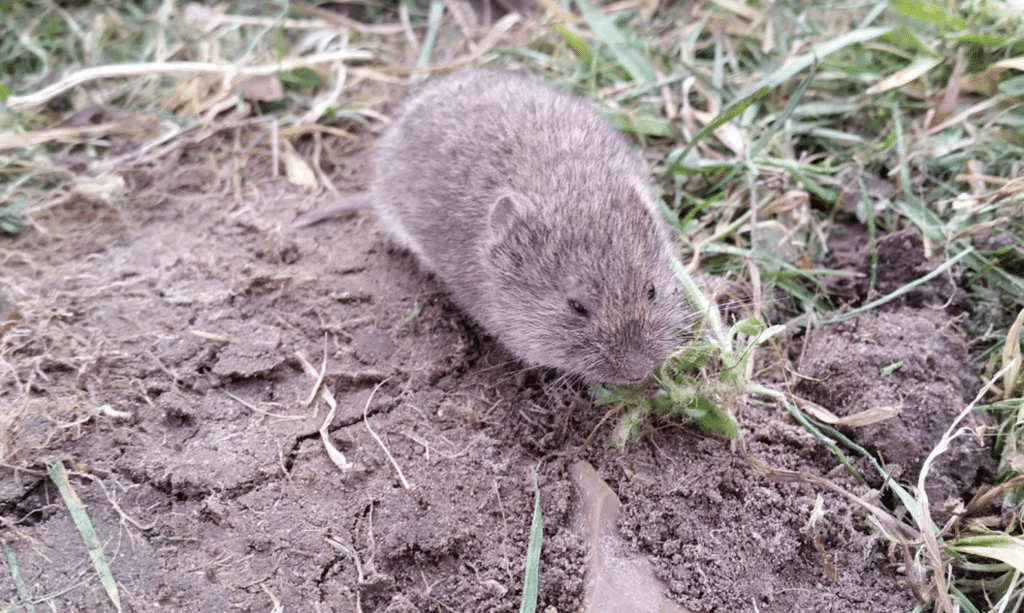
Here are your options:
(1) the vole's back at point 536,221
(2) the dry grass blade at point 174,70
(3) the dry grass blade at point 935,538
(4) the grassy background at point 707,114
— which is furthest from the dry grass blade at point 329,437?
(2) the dry grass blade at point 174,70

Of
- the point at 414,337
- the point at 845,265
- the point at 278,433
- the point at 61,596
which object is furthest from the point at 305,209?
the point at 845,265

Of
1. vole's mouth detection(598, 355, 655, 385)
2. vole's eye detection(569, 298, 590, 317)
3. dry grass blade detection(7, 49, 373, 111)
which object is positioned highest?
dry grass blade detection(7, 49, 373, 111)

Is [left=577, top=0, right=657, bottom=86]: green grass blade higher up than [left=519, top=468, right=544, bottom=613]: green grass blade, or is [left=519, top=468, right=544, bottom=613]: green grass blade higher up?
[left=577, top=0, right=657, bottom=86]: green grass blade

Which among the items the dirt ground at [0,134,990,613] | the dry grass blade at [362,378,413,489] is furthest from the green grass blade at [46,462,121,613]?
the dry grass blade at [362,378,413,489]

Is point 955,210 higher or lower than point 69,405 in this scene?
higher

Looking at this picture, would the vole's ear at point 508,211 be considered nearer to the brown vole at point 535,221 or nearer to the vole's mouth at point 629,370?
the brown vole at point 535,221

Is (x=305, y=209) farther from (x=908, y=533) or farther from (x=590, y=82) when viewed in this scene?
(x=908, y=533)

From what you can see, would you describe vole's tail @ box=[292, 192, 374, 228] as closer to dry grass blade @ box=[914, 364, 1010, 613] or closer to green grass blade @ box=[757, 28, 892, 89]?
green grass blade @ box=[757, 28, 892, 89]
